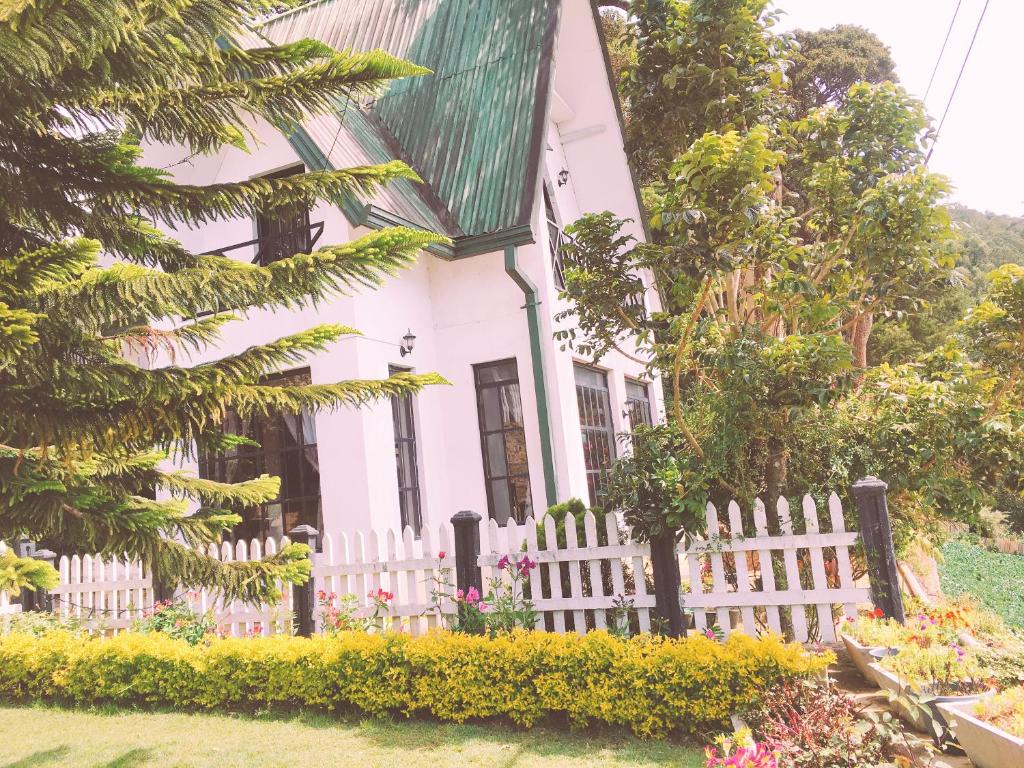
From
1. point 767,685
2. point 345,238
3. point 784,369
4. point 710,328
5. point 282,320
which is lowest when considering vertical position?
point 767,685

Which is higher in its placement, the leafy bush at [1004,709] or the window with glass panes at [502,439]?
the window with glass panes at [502,439]

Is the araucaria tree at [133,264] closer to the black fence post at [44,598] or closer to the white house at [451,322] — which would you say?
the white house at [451,322]

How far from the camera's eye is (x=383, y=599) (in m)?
6.22

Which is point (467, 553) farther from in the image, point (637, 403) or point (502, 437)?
point (637, 403)

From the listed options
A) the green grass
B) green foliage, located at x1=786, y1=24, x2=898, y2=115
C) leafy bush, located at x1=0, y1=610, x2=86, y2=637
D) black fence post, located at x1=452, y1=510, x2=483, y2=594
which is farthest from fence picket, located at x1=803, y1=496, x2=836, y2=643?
green foliage, located at x1=786, y1=24, x2=898, y2=115

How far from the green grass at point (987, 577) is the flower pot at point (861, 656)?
24.3 ft

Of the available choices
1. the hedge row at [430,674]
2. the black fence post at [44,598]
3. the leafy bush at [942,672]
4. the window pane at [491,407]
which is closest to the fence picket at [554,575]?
the hedge row at [430,674]

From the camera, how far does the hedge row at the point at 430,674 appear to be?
14.3 feet

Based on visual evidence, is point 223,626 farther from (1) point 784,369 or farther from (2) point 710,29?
(2) point 710,29

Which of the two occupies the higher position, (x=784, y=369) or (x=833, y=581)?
(x=784, y=369)

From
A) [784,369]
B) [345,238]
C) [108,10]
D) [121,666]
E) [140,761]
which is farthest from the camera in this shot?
[345,238]

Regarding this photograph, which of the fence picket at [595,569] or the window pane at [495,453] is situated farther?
the window pane at [495,453]

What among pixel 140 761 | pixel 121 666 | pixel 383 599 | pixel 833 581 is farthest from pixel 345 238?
pixel 833 581

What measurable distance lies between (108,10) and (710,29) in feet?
20.2
